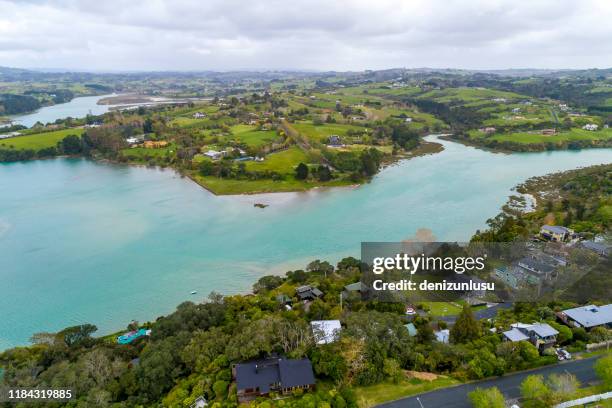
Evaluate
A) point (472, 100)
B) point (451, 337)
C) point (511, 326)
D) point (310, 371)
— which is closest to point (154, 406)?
point (310, 371)

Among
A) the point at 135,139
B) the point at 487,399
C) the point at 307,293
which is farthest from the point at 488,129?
the point at 487,399

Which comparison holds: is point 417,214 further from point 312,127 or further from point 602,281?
point 312,127

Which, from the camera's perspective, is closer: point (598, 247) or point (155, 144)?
point (598, 247)

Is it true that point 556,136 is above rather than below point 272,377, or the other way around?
above

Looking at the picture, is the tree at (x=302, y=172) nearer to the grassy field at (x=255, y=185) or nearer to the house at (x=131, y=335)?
the grassy field at (x=255, y=185)

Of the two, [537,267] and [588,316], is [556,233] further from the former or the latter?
[588,316]

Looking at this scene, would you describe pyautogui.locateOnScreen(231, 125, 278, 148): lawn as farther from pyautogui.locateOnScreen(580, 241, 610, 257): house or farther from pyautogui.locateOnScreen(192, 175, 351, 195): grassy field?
pyautogui.locateOnScreen(580, 241, 610, 257): house
